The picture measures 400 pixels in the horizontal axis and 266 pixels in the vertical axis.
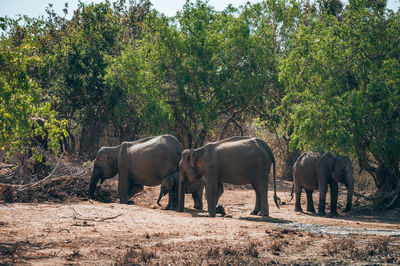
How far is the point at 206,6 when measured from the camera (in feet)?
78.3

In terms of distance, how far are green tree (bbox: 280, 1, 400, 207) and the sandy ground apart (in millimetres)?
2936

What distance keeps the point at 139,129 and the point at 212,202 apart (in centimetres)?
1208

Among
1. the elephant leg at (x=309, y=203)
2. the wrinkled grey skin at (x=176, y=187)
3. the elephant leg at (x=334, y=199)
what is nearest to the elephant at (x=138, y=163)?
the wrinkled grey skin at (x=176, y=187)

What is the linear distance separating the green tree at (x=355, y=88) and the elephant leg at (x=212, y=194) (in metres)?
3.49

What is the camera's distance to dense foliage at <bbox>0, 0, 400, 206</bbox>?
16.0 meters

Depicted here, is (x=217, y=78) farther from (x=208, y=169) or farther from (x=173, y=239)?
(x=173, y=239)

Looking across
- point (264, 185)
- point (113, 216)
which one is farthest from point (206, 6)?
point (113, 216)

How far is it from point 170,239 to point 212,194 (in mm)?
4808

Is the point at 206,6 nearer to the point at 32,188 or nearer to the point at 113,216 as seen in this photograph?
the point at 32,188

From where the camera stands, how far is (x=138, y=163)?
1719 cm

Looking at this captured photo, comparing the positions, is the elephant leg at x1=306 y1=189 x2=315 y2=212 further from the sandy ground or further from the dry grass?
the dry grass

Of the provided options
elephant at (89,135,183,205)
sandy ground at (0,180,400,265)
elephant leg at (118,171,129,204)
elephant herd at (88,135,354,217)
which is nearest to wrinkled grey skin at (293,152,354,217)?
elephant herd at (88,135,354,217)

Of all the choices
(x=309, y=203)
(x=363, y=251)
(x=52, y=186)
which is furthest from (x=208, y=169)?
(x=363, y=251)

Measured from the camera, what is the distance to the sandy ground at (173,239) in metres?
8.44
